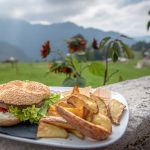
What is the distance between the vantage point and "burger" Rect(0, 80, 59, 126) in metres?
1.61

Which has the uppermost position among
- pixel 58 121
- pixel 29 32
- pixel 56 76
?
pixel 29 32

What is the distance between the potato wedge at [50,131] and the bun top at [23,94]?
271mm

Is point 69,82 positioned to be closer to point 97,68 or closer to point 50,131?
point 97,68

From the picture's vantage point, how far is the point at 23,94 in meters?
1.74

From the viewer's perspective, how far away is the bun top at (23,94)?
5.63 feet

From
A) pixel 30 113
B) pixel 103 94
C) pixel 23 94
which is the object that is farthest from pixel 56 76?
pixel 30 113

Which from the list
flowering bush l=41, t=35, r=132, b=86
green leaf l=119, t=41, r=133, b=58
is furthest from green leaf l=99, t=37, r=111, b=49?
green leaf l=119, t=41, r=133, b=58

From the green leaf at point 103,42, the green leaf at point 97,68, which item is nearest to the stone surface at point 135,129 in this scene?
the green leaf at point 97,68

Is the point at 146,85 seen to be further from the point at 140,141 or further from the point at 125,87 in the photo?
the point at 140,141

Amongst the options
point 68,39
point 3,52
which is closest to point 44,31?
point 3,52

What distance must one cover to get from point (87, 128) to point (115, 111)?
0.35 meters

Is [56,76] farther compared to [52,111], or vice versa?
[56,76]

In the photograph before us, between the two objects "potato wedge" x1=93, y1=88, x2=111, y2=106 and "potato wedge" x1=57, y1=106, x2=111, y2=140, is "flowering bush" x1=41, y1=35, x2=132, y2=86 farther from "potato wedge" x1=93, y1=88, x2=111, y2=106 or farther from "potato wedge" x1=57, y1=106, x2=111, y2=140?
"potato wedge" x1=57, y1=106, x2=111, y2=140

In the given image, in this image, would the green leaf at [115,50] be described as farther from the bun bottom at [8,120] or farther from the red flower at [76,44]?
the bun bottom at [8,120]
